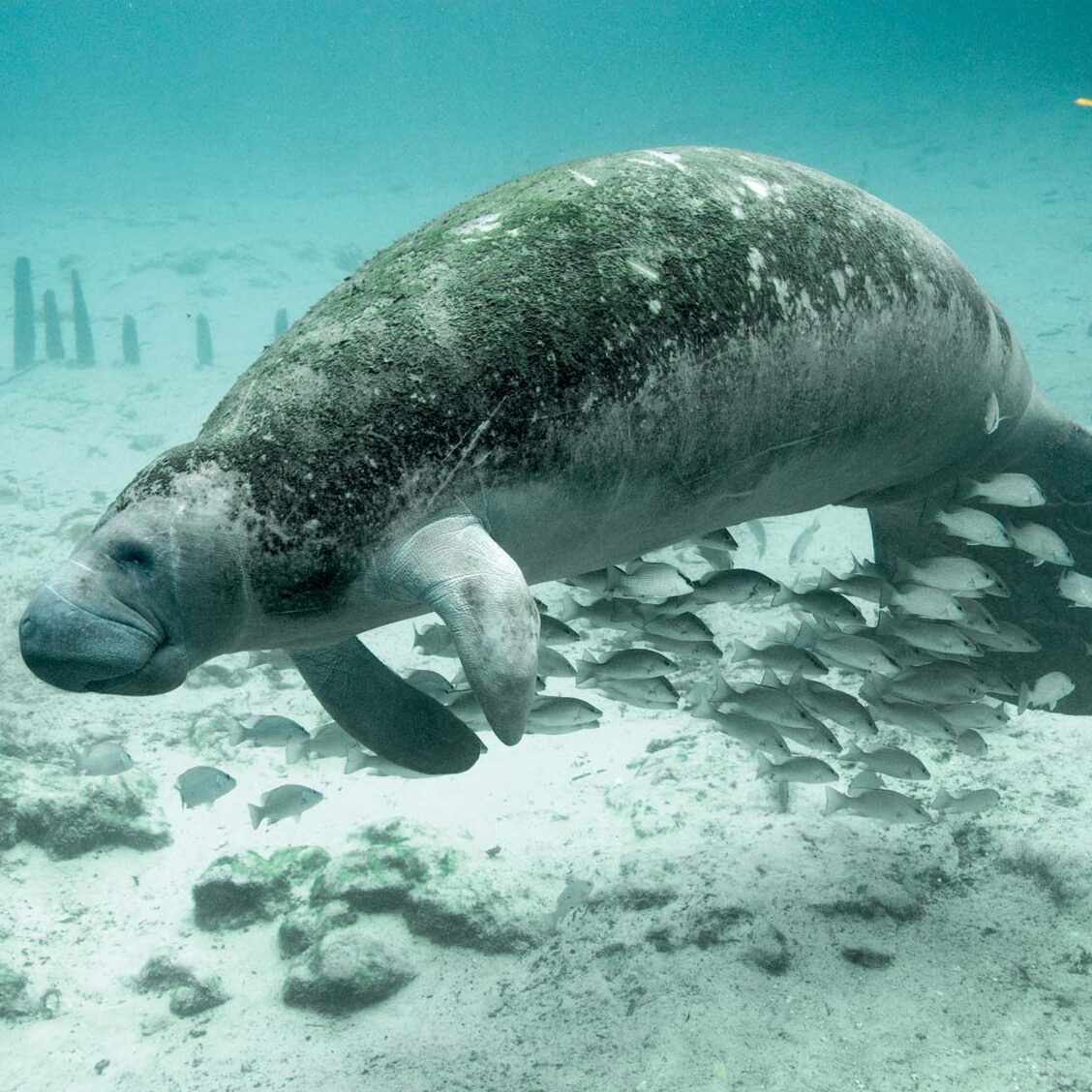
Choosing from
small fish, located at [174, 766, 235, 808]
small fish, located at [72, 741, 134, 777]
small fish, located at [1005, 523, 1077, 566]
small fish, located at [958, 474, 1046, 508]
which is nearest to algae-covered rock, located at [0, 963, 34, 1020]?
small fish, located at [72, 741, 134, 777]

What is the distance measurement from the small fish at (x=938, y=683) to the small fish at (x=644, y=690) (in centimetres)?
118

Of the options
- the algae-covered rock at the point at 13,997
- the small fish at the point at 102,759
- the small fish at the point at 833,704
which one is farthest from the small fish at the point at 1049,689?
the algae-covered rock at the point at 13,997

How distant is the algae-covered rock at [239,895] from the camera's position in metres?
5.94

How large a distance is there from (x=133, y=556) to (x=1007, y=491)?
406 cm

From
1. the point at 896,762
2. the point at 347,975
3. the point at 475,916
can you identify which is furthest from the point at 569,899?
the point at 896,762

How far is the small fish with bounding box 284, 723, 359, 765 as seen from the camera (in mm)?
5062

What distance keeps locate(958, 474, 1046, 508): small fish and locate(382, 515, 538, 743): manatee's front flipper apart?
9.94ft

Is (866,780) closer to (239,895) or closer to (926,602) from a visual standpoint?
(926,602)

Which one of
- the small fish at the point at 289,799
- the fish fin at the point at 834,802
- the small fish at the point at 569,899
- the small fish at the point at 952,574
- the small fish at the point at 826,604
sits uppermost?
the small fish at the point at 952,574

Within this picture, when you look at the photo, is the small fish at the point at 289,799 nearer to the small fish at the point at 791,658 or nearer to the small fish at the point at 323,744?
the small fish at the point at 323,744

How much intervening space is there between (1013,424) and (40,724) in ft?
29.8

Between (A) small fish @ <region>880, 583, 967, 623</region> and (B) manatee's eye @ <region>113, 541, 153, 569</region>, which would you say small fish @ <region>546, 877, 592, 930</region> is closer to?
(A) small fish @ <region>880, 583, 967, 623</region>

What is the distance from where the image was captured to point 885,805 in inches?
177

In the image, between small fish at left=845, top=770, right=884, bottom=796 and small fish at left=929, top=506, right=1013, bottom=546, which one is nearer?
small fish at left=929, top=506, right=1013, bottom=546
